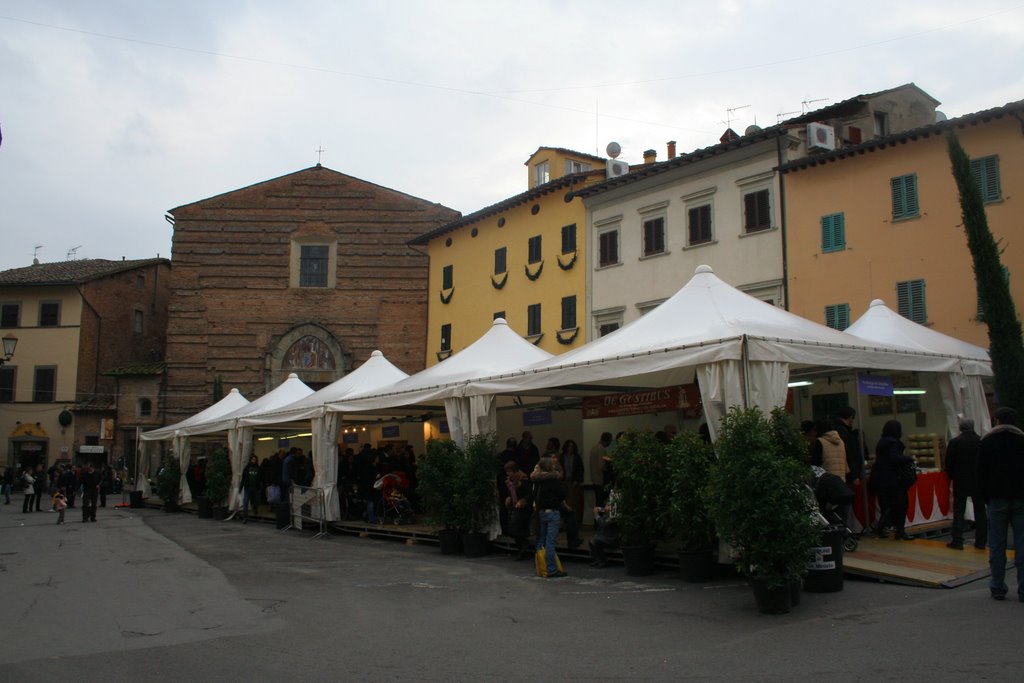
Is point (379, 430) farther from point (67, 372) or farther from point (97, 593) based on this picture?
point (67, 372)

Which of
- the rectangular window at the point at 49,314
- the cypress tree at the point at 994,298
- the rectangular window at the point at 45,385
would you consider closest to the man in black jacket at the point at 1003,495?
the cypress tree at the point at 994,298

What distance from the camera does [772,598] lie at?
7.62 m

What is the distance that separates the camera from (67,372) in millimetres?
42531

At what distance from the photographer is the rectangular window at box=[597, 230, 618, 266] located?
2638 centimetres

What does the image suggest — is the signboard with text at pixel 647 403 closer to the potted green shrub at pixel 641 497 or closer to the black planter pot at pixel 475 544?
the potted green shrub at pixel 641 497

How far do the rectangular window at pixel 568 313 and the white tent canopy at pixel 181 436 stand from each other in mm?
9945

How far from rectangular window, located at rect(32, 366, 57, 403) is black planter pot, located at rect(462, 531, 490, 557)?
35851 millimetres

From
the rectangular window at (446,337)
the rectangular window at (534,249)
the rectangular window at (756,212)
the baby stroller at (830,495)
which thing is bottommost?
the baby stroller at (830,495)

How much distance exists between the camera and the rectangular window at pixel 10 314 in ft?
143

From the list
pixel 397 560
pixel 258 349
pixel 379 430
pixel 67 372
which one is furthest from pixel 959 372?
pixel 67 372

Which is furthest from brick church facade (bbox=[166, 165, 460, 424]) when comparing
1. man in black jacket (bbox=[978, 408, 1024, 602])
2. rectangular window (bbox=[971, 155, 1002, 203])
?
man in black jacket (bbox=[978, 408, 1024, 602])

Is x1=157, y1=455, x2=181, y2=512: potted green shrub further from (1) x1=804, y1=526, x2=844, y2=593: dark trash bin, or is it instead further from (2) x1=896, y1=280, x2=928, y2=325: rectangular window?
(1) x1=804, y1=526, x2=844, y2=593: dark trash bin

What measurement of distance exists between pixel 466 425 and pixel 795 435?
610 cm

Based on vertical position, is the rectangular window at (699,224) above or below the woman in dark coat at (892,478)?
above
